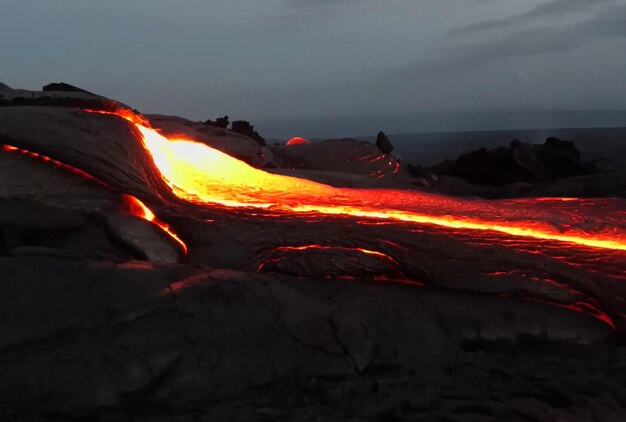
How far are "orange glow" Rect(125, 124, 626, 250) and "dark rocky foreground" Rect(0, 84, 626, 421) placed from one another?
0.56 ft

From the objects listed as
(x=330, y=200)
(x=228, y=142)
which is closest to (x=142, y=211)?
(x=330, y=200)

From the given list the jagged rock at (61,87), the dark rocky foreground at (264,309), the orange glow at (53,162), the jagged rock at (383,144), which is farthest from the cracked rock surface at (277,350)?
the jagged rock at (383,144)

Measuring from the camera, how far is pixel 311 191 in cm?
378

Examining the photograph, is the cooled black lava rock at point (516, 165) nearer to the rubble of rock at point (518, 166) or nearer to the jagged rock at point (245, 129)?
the rubble of rock at point (518, 166)

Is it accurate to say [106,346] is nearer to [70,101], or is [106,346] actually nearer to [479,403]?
[479,403]

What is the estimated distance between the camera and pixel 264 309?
2.48 meters

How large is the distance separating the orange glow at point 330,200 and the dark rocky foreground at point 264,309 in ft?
0.56

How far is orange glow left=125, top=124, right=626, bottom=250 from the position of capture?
10.5 ft

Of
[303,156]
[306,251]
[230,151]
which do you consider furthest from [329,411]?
[303,156]

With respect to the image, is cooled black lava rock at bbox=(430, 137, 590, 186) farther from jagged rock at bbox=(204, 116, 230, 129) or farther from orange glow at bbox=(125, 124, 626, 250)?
orange glow at bbox=(125, 124, 626, 250)

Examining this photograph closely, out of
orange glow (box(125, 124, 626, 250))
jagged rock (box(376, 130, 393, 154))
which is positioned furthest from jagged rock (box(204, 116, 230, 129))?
orange glow (box(125, 124, 626, 250))

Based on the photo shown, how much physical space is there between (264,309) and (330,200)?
1250 mm

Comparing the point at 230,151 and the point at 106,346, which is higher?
the point at 230,151

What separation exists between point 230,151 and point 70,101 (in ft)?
12.3
